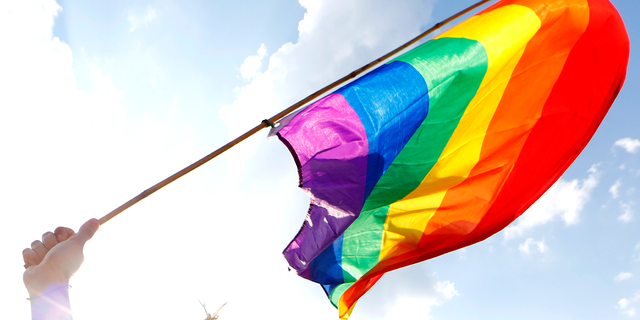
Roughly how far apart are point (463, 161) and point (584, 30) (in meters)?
2.55

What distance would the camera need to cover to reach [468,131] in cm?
440

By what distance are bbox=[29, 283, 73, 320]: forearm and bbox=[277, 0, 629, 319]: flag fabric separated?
72.0 inches

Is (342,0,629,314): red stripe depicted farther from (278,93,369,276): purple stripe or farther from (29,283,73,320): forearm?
(29,283,73,320): forearm

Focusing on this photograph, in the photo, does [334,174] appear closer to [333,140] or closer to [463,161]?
[333,140]

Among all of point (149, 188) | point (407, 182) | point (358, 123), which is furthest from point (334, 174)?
point (149, 188)

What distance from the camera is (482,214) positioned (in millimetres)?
4531

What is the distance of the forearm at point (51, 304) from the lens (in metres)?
1.47

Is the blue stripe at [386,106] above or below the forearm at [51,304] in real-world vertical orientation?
above

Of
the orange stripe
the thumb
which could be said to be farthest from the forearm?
the orange stripe

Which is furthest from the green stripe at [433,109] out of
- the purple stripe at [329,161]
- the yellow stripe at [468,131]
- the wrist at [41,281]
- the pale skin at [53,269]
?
the wrist at [41,281]

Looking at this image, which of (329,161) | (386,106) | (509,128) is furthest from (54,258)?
(509,128)

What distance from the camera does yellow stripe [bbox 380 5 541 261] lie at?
4234 mm

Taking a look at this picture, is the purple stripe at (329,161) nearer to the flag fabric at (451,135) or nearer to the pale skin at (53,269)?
the flag fabric at (451,135)

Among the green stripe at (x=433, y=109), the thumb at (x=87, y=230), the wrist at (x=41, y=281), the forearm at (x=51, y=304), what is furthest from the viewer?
the green stripe at (x=433, y=109)
